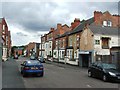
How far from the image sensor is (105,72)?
19594 millimetres

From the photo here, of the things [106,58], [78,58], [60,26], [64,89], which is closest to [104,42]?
[106,58]

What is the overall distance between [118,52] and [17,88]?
1932 centimetres

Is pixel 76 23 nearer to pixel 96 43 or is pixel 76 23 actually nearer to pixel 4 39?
pixel 96 43

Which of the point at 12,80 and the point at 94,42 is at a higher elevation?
the point at 94,42

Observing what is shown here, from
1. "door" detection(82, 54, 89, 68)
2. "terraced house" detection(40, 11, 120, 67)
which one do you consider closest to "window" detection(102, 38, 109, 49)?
"terraced house" detection(40, 11, 120, 67)

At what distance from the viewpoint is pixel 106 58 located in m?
34.9

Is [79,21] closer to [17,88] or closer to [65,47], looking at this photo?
[65,47]

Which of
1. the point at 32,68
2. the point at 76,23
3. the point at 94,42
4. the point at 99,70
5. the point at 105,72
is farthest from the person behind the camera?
the point at 76,23

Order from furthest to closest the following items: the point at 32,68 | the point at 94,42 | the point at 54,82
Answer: the point at 94,42 → the point at 32,68 → the point at 54,82

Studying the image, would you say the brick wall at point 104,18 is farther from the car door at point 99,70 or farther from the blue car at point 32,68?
the blue car at point 32,68

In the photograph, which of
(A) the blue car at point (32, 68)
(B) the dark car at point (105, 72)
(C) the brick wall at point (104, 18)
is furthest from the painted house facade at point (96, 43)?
(A) the blue car at point (32, 68)

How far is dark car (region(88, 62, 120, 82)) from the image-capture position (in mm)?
18953

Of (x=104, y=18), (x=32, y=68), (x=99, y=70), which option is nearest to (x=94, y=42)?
(x=104, y=18)

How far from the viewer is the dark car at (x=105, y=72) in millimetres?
18953
